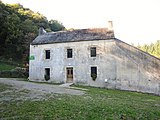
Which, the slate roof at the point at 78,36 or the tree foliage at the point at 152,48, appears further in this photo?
the tree foliage at the point at 152,48

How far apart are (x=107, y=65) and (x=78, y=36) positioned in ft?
17.8

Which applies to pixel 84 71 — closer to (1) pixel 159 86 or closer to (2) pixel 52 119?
(1) pixel 159 86

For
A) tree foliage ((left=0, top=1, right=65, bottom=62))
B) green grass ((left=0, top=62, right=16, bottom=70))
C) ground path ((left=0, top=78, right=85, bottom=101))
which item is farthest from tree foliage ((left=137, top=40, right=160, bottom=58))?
ground path ((left=0, top=78, right=85, bottom=101))

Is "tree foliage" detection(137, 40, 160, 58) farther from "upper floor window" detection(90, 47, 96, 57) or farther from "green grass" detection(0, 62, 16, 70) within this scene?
"upper floor window" detection(90, 47, 96, 57)

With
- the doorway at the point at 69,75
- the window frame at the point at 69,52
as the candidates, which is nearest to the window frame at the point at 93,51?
the window frame at the point at 69,52

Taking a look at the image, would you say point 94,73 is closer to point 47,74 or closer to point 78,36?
point 78,36

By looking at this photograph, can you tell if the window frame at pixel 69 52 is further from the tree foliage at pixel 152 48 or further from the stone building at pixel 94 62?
the tree foliage at pixel 152 48

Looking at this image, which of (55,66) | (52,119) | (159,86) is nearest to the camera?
(52,119)

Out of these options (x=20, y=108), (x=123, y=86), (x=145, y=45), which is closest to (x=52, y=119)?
(x=20, y=108)

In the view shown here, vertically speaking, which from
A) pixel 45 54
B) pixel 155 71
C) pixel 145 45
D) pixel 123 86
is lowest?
pixel 123 86

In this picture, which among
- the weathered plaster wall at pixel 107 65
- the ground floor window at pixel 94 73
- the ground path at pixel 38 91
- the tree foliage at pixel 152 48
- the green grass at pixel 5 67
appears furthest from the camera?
the tree foliage at pixel 152 48

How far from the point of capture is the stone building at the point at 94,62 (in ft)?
70.5

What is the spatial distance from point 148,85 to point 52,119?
16201 mm

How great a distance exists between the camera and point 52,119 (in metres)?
7.27
